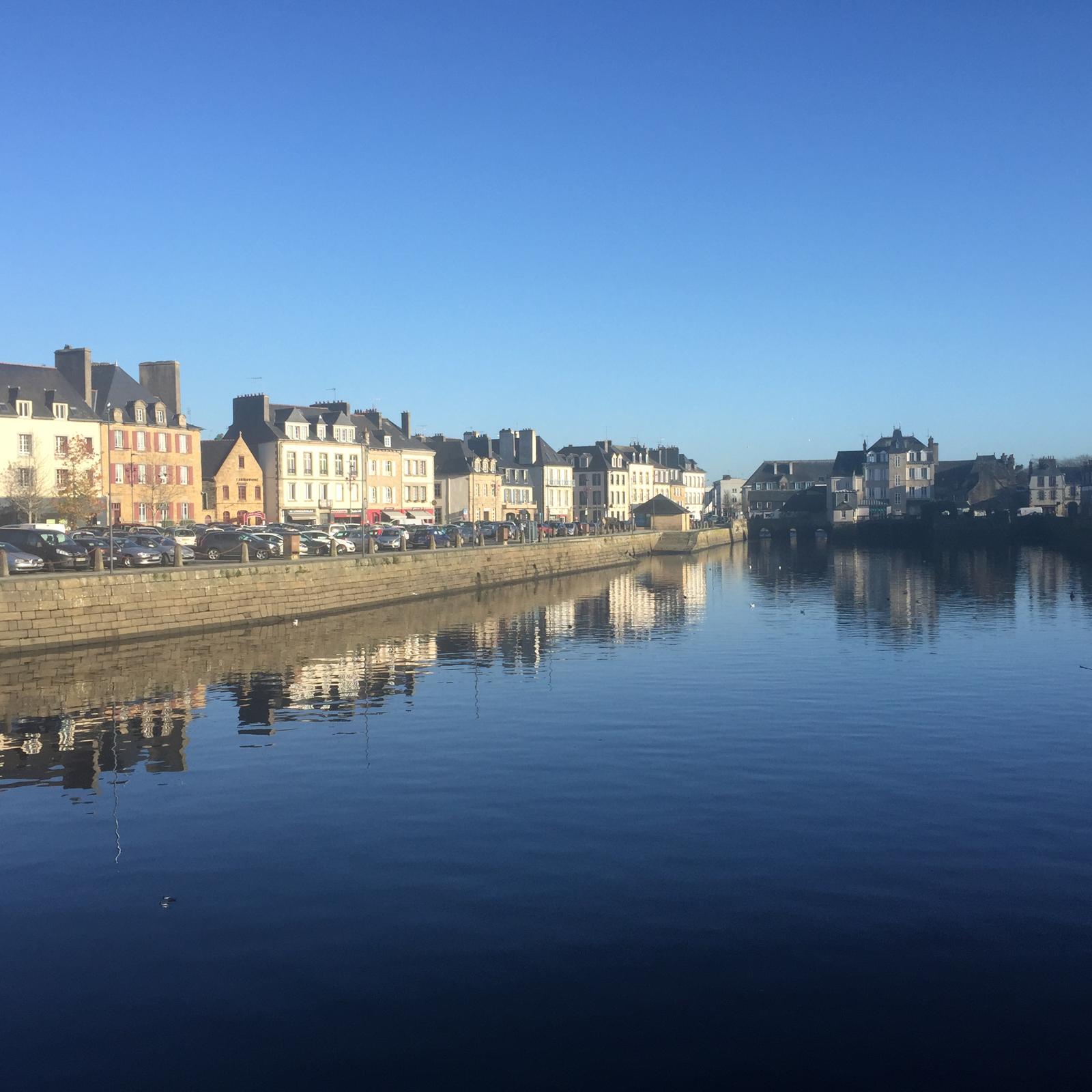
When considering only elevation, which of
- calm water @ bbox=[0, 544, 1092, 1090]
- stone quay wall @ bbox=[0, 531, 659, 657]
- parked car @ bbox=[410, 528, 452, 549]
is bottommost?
calm water @ bbox=[0, 544, 1092, 1090]

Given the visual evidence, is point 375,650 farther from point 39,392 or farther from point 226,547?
point 39,392

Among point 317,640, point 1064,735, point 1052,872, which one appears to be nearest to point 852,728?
point 1064,735

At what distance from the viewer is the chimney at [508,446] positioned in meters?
150

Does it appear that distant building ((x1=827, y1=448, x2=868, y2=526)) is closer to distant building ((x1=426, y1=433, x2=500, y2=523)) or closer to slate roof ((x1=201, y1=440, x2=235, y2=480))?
distant building ((x1=426, y1=433, x2=500, y2=523))

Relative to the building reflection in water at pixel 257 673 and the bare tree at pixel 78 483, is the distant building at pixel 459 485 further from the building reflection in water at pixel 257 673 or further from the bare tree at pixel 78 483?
the building reflection in water at pixel 257 673

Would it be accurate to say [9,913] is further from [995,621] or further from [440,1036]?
[995,621]

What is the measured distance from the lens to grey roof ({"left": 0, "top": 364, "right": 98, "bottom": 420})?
82.0 metres

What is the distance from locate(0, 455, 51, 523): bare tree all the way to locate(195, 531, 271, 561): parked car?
22.1 m

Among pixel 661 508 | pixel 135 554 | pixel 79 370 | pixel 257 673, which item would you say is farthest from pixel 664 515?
pixel 257 673

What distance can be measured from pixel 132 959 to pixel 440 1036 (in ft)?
14.0

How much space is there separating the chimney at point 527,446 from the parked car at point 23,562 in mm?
108972

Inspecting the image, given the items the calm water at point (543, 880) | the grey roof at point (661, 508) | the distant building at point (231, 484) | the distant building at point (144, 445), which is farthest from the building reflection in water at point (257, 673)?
the grey roof at point (661, 508)

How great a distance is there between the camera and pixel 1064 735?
25750 millimetres

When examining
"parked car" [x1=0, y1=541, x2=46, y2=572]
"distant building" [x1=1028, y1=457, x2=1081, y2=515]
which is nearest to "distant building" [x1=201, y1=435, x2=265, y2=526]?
"parked car" [x1=0, y1=541, x2=46, y2=572]
